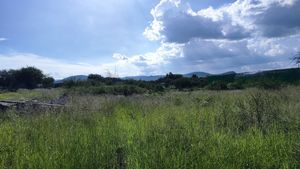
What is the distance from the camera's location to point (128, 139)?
789 cm

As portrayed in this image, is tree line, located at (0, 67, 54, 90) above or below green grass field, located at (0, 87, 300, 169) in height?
above

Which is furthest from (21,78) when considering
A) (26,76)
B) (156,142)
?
(156,142)

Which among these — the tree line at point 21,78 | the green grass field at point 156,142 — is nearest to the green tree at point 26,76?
the tree line at point 21,78

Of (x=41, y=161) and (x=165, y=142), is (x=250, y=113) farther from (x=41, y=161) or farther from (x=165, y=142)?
(x=41, y=161)

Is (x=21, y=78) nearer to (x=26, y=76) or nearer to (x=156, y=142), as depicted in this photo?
(x=26, y=76)

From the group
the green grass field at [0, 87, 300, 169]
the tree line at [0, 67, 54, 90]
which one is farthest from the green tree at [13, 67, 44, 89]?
the green grass field at [0, 87, 300, 169]

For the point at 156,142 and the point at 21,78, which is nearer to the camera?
the point at 156,142

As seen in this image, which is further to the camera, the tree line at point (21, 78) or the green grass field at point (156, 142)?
the tree line at point (21, 78)

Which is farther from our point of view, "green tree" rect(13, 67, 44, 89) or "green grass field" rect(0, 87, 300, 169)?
"green tree" rect(13, 67, 44, 89)

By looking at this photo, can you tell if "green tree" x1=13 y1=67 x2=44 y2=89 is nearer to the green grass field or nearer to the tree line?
the tree line

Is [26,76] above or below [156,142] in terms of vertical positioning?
above

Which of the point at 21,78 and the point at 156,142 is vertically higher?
the point at 21,78

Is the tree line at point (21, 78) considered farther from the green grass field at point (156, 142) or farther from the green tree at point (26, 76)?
the green grass field at point (156, 142)

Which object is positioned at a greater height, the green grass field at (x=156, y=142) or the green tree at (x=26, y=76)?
the green tree at (x=26, y=76)
